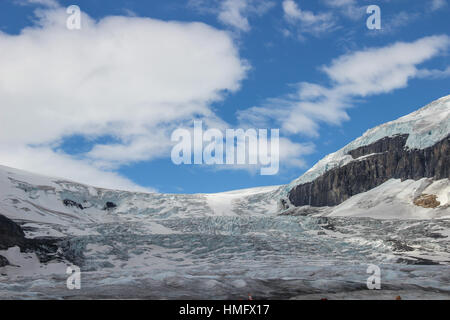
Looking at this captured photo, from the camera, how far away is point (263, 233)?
273 feet

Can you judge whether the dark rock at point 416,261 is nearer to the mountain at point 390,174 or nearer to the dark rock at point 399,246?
the dark rock at point 399,246

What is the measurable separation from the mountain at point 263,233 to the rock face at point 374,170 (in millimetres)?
332

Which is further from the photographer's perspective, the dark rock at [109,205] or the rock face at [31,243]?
the dark rock at [109,205]

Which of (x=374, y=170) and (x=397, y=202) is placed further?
(x=374, y=170)

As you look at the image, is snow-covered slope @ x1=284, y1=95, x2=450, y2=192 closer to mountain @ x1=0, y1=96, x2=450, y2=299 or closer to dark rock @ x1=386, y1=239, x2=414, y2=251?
mountain @ x1=0, y1=96, x2=450, y2=299

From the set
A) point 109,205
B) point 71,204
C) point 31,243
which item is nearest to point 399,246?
point 31,243

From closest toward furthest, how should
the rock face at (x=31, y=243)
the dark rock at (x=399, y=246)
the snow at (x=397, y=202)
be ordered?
the rock face at (x=31, y=243), the dark rock at (x=399, y=246), the snow at (x=397, y=202)

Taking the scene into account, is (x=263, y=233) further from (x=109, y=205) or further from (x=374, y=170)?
(x=109, y=205)

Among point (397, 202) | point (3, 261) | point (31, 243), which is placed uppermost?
point (397, 202)

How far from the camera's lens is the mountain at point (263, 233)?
1436 inches

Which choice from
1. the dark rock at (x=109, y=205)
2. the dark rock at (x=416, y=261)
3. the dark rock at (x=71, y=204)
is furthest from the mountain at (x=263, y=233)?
the dark rock at (x=109, y=205)

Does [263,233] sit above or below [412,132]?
below

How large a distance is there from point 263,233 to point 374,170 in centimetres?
7220

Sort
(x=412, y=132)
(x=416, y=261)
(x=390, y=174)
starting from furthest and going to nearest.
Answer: (x=412, y=132) → (x=390, y=174) → (x=416, y=261)
